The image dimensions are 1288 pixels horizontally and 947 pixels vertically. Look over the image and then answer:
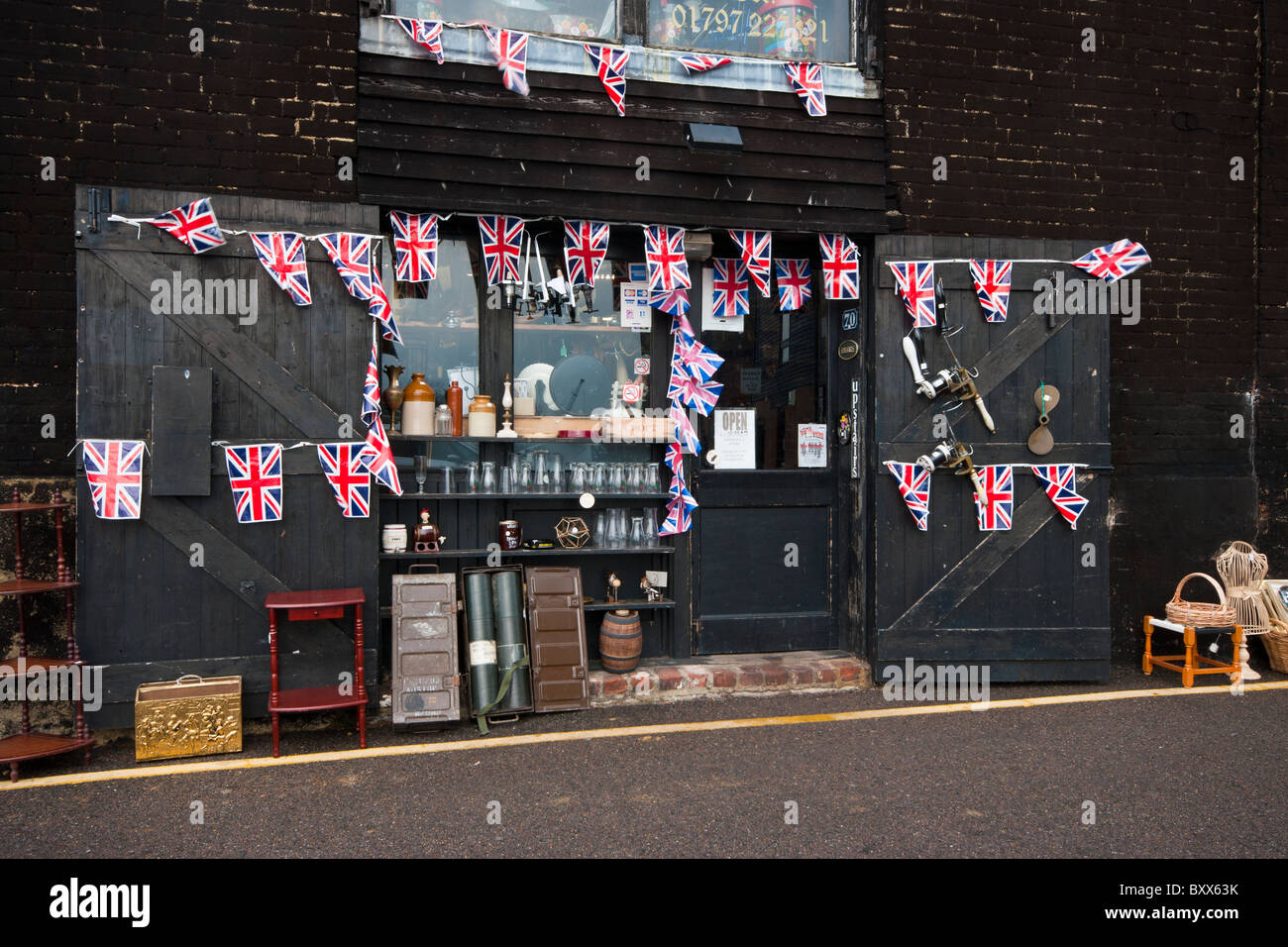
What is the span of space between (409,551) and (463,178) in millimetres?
2459

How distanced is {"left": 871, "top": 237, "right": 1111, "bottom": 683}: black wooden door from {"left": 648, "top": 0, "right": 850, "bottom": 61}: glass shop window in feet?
5.36

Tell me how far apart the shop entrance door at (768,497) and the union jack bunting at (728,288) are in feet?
0.42

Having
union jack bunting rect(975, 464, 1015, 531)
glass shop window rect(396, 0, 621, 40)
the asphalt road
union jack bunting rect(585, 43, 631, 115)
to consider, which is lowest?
the asphalt road

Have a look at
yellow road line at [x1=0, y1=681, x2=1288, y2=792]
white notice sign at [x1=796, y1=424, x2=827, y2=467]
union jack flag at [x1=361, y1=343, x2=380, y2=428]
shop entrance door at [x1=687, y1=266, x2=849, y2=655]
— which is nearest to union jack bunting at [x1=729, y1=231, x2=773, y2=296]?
shop entrance door at [x1=687, y1=266, x2=849, y2=655]

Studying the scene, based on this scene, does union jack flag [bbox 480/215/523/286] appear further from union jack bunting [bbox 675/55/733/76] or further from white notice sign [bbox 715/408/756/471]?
white notice sign [bbox 715/408/756/471]

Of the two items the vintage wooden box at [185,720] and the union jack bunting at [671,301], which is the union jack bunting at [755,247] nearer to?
the union jack bunting at [671,301]

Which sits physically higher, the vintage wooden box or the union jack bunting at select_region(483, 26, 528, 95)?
the union jack bunting at select_region(483, 26, 528, 95)

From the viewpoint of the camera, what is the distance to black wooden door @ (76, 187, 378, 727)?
475 cm

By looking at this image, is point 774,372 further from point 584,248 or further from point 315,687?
point 315,687

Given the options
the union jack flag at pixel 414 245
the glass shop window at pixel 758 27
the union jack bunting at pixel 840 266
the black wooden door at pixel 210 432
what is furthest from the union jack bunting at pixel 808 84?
the black wooden door at pixel 210 432

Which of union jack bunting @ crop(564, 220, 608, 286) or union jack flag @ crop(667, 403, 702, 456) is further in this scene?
union jack flag @ crop(667, 403, 702, 456)

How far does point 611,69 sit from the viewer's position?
18.4 feet

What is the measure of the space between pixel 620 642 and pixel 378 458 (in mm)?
2014

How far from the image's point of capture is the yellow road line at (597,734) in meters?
4.43
